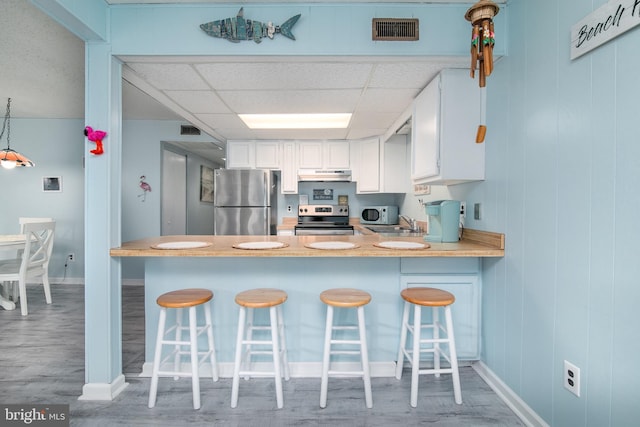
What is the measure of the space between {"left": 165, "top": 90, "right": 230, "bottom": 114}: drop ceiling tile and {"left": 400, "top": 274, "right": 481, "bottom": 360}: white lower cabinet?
2.14 meters

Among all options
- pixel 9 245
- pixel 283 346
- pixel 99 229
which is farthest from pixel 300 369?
pixel 9 245

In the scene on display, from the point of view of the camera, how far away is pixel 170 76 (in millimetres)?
2098

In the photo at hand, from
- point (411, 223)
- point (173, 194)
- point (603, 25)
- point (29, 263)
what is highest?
point (603, 25)

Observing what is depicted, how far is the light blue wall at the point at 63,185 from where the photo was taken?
434 cm

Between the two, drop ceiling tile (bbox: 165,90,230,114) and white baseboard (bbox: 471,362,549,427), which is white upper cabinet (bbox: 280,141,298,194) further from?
white baseboard (bbox: 471,362,549,427)

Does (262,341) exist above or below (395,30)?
below

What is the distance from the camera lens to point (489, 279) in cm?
197

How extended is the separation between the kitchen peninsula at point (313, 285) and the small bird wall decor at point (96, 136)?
64 centimetres

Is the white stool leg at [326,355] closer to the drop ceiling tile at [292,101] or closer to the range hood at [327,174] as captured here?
the drop ceiling tile at [292,101]

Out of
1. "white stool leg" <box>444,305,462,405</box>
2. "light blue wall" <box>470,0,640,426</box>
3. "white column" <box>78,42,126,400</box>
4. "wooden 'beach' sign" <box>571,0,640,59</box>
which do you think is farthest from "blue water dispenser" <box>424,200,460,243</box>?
"white column" <box>78,42,126,400</box>

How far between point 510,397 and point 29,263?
188 inches

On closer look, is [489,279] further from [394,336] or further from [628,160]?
[628,160]

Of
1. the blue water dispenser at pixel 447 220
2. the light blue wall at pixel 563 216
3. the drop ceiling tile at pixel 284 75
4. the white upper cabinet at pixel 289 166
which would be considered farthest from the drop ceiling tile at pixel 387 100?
the white upper cabinet at pixel 289 166

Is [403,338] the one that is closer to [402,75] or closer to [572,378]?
[572,378]
